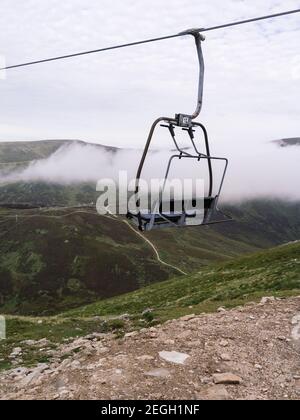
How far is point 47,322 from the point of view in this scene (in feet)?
95.3

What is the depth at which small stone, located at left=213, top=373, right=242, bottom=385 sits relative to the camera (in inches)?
477

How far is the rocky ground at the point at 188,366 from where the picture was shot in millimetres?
11789

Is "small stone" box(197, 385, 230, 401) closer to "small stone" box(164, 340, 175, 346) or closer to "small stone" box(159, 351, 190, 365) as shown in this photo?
"small stone" box(159, 351, 190, 365)

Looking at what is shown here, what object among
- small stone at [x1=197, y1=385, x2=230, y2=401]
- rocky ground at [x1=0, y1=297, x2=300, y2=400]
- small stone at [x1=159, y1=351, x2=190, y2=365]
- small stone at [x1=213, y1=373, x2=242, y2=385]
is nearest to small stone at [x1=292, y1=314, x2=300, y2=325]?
rocky ground at [x1=0, y1=297, x2=300, y2=400]

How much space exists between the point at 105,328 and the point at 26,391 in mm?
11154

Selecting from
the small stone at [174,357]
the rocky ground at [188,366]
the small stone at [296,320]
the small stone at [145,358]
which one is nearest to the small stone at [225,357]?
the rocky ground at [188,366]

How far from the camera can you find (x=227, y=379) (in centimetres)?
1216

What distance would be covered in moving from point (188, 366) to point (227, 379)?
1.27 m

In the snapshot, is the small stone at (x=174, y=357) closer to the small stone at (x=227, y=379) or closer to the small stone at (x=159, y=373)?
the small stone at (x=159, y=373)

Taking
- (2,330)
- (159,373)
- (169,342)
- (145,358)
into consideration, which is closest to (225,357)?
(169,342)

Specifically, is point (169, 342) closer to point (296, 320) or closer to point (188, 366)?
point (188, 366)

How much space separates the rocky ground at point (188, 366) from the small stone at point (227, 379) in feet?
0.08
